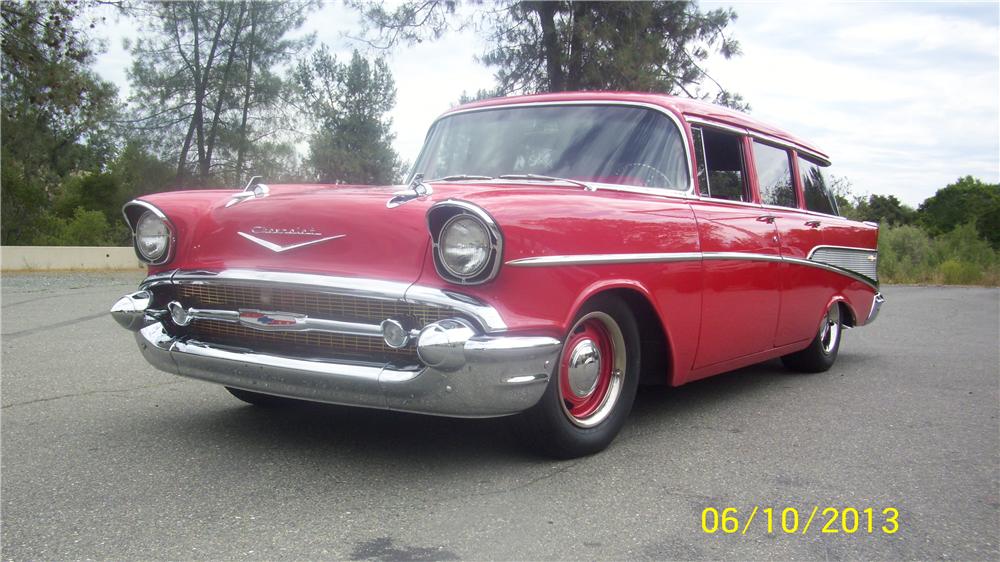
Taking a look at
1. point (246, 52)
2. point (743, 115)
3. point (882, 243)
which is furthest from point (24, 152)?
point (743, 115)

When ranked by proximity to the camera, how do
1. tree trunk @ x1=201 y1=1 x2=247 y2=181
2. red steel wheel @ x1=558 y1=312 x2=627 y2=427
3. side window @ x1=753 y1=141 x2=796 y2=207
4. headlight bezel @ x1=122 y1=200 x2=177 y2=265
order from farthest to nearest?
tree trunk @ x1=201 y1=1 x2=247 y2=181 → side window @ x1=753 y1=141 x2=796 y2=207 → headlight bezel @ x1=122 y1=200 x2=177 y2=265 → red steel wheel @ x1=558 y1=312 x2=627 y2=427

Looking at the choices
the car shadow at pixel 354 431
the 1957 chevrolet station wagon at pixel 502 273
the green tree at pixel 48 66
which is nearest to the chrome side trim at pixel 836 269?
the 1957 chevrolet station wagon at pixel 502 273

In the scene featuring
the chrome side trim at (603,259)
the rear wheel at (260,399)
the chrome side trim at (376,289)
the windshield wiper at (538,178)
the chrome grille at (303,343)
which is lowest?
the rear wheel at (260,399)

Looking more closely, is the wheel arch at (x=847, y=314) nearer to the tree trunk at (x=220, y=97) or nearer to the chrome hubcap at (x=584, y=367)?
the chrome hubcap at (x=584, y=367)

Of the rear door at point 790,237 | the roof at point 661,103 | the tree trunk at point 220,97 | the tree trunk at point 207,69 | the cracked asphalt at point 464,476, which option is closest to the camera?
the cracked asphalt at point 464,476

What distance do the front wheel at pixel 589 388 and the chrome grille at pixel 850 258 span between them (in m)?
2.07

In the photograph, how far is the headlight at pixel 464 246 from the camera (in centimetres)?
279

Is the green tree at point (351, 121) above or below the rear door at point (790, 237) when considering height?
above

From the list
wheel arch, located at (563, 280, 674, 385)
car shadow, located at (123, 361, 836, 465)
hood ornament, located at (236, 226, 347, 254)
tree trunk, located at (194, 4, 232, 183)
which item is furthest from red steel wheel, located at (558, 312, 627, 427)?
tree trunk, located at (194, 4, 232, 183)

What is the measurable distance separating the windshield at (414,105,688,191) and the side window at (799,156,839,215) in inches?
69.5

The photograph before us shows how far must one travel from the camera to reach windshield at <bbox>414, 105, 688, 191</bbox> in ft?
12.6

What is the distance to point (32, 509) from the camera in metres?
2.56

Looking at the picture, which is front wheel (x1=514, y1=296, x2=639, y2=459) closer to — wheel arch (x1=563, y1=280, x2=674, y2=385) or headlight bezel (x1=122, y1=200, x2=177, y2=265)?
wheel arch (x1=563, y1=280, x2=674, y2=385)

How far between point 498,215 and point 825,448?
1.82m
